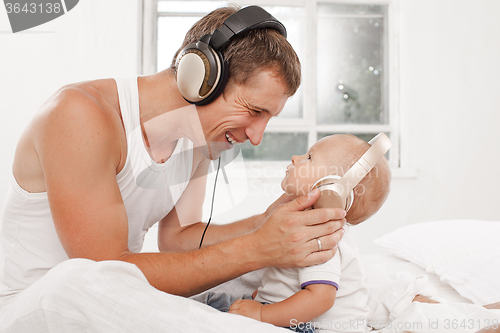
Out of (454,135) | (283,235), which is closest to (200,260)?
(283,235)

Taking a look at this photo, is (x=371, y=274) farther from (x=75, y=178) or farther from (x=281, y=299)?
(x=75, y=178)

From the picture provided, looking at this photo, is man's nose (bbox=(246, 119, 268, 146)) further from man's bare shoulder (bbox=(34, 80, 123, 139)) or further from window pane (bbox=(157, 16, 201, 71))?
window pane (bbox=(157, 16, 201, 71))

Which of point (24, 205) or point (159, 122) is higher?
point (159, 122)

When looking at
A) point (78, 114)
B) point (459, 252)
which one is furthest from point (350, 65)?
point (78, 114)

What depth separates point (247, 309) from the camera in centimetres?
76

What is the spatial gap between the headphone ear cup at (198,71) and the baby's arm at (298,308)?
1.64 ft

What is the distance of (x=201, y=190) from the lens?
1.06m

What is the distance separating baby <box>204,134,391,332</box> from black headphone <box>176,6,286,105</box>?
30cm

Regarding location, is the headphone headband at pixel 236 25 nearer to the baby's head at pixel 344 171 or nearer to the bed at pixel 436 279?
the baby's head at pixel 344 171

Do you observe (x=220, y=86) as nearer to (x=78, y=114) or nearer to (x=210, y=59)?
(x=210, y=59)

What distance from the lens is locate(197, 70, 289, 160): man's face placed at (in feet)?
2.83

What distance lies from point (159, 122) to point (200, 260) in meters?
0.39

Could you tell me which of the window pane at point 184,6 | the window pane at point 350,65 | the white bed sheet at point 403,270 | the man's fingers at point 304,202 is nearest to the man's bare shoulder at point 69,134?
the man's fingers at point 304,202

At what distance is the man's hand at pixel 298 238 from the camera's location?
75 centimetres
